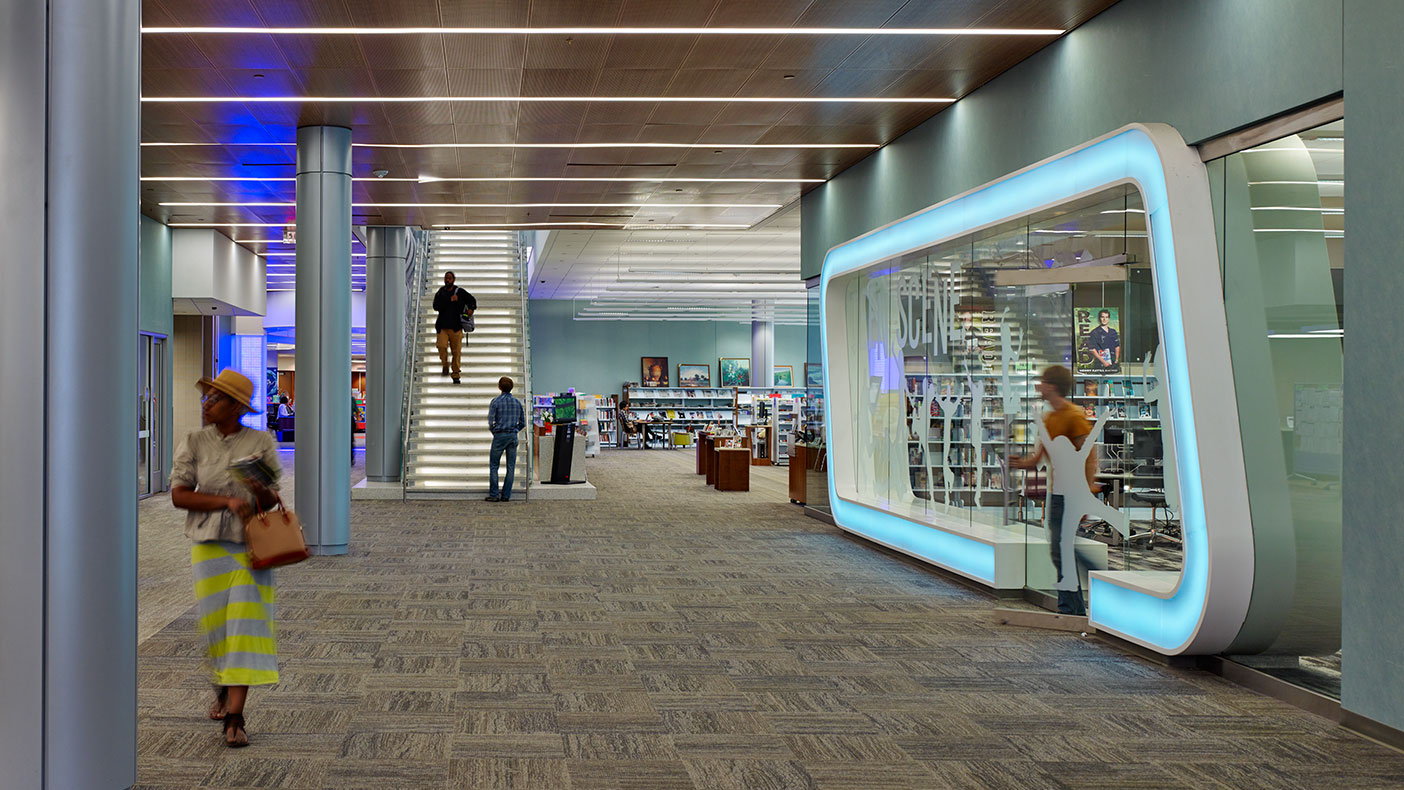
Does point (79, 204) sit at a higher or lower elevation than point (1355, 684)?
higher

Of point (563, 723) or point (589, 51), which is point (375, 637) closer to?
point (563, 723)

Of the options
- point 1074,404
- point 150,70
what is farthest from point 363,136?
point 1074,404

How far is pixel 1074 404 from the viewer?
6.96m

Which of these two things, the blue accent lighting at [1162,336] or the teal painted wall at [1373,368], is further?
the blue accent lighting at [1162,336]

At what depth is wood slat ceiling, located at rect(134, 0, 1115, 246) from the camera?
22.8 feet

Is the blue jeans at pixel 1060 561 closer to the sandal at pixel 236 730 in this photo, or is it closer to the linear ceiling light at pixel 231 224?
the sandal at pixel 236 730

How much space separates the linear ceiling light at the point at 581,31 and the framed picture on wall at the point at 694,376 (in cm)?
2640

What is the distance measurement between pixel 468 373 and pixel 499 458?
259 centimetres

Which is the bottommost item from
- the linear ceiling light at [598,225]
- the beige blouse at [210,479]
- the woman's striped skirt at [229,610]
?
the woman's striped skirt at [229,610]

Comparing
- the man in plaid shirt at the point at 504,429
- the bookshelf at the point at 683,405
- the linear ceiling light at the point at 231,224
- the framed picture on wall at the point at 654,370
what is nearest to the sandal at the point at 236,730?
the man in plaid shirt at the point at 504,429

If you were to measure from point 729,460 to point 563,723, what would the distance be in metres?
12.4

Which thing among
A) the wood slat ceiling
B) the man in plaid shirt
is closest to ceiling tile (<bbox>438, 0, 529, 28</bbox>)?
the wood slat ceiling

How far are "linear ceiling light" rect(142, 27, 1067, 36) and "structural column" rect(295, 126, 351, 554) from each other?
2.69 metres

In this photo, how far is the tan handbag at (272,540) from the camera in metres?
4.52
